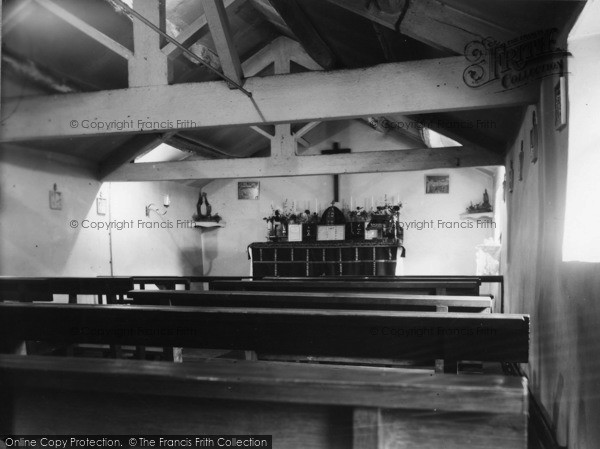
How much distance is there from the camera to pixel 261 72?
8.38 metres

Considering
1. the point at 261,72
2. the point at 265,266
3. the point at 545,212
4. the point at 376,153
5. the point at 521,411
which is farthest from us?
the point at 265,266

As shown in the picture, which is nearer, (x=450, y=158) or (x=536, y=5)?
(x=536, y=5)

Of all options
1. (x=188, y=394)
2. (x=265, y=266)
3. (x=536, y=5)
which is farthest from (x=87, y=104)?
(x=265, y=266)

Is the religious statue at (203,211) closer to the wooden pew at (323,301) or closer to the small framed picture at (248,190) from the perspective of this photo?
the small framed picture at (248,190)

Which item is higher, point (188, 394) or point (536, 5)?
point (536, 5)

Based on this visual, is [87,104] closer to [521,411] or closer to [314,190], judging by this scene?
[521,411]

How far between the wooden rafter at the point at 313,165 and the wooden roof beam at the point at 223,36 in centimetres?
309

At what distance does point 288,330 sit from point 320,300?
947mm

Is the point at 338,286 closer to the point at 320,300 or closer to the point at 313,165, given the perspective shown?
the point at 320,300

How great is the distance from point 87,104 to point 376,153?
13.4ft

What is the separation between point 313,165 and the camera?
683 centimetres

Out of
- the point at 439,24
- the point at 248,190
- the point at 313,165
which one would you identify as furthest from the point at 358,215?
the point at 439,24

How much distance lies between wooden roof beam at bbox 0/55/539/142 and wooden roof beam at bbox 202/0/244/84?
0.20m

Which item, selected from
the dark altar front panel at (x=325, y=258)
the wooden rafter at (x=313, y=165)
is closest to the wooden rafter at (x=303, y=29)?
the wooden rafter at (x=313, y=165)
